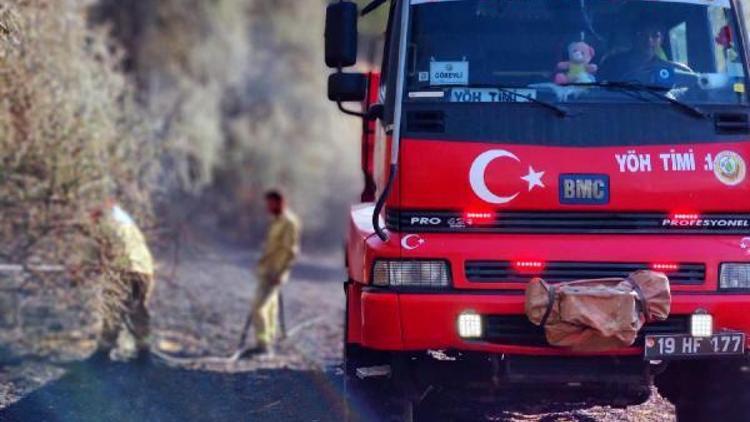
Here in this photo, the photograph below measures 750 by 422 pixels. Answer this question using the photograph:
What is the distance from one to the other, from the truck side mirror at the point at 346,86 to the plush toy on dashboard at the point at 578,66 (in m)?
1.22

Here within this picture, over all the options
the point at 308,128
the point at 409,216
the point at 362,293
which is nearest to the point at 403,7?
the point at 409,216

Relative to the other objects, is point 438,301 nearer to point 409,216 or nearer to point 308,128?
point 409,216

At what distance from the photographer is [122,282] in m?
10.8

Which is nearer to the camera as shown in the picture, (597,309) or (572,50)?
(597,309)

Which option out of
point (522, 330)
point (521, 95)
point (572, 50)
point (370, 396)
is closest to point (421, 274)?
point (522, 330)

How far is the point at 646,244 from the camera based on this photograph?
6508 mm

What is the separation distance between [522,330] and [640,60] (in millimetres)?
1898

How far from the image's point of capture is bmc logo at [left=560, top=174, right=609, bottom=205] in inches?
256

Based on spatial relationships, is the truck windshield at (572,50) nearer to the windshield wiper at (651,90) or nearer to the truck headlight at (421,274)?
the windshield wiper at (651,90)

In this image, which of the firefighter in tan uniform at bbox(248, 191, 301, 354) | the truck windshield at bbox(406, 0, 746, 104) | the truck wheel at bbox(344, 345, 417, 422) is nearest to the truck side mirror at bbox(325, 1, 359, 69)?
the truck windshield at bbox(406, 0, 746, 104)

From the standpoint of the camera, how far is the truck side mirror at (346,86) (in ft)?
23.4

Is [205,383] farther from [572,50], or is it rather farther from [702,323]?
[702,323]

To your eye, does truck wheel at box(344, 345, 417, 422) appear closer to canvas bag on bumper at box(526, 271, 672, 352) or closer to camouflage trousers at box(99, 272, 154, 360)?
canvas bag on bumper at box(526, 271, 672, 352)

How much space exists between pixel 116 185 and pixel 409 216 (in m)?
6.36
